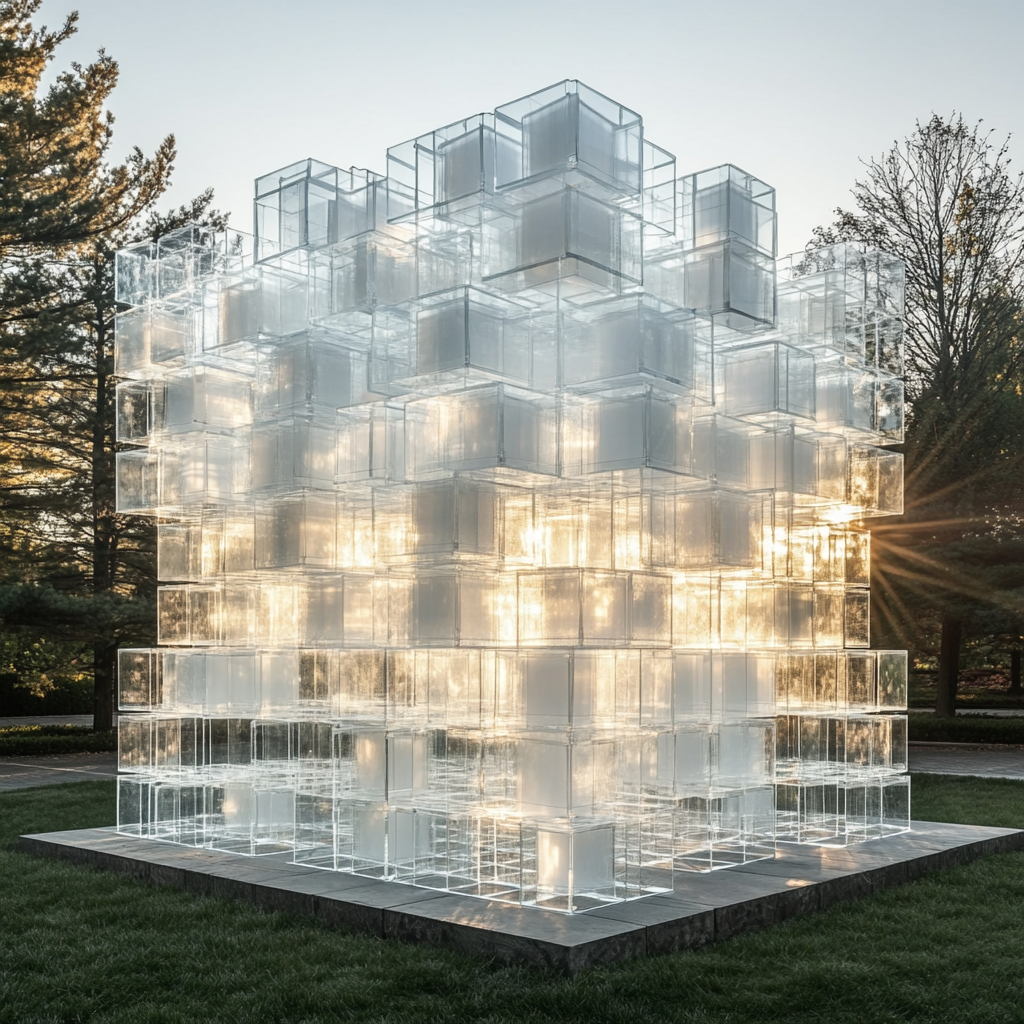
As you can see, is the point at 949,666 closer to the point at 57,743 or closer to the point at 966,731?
the point at 966,731

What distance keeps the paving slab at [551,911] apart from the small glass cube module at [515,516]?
0.97 ft

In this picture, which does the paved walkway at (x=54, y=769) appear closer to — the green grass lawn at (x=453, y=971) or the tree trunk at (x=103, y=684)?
the tree trunk at (x=103, y=684)

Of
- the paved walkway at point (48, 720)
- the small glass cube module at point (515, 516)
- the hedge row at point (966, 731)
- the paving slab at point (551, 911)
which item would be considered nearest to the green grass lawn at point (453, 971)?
the paving slab at point (551, 911)

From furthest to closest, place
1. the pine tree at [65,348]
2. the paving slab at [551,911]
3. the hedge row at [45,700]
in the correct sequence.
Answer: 1. the hedge row at [45,700]
2. the pine tree at [65,348]
3. the paving slab at [551,911]

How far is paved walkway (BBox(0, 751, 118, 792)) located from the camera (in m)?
17.1

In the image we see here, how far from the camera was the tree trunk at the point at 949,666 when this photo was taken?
965 inches

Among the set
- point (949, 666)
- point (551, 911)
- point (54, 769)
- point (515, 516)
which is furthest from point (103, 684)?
point (551, 911)

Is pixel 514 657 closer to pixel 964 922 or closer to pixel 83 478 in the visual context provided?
pixel 964 922

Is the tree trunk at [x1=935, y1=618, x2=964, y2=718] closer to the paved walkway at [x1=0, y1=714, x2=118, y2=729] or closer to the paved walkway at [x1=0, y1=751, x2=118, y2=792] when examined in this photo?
the paved walkway at [x1=0, y1=751, x2=118, y2=792]

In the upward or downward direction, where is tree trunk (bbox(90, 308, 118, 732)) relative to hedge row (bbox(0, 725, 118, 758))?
upward

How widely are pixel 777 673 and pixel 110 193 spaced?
17.2m

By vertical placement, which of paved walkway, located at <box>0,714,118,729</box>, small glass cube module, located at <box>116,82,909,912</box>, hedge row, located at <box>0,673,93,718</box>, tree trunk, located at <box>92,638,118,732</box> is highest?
small glass cube module, located at <box>116,82,909,912</box>

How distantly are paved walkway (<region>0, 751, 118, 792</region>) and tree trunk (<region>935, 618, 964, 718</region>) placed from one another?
16.1 meters

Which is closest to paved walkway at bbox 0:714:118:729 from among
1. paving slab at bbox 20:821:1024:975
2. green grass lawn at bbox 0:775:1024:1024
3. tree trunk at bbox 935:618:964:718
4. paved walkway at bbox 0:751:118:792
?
paved walkway at bbox 0:751:118:792
